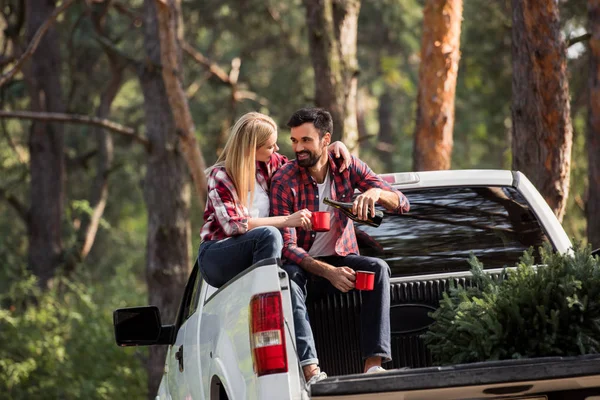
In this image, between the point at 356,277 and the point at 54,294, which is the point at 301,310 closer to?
the point at 356,277

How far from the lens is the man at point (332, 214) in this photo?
5090 mm

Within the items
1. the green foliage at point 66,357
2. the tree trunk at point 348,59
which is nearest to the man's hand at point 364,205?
the tree trunk at point 348,59

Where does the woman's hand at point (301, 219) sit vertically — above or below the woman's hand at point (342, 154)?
below

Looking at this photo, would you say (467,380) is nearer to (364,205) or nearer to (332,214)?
(364,205)

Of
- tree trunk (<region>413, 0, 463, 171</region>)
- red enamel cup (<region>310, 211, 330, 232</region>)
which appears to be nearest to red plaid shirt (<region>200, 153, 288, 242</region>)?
red enamel cup (<region>310, 211, 330, 232</region>)

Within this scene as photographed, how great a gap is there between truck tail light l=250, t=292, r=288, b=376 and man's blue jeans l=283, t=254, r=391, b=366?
60cm

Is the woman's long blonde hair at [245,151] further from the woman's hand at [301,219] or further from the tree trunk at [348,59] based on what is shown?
the tree trunk at [348,59]

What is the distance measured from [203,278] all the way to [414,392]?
187cm

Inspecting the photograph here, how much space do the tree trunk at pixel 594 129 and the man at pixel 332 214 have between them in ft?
21.4

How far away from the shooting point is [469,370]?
401 cm

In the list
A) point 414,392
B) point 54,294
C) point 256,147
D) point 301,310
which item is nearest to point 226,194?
point 256,147

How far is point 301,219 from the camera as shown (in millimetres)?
5250

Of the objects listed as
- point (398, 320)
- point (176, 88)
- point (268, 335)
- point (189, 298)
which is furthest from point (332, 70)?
point (268, 335)

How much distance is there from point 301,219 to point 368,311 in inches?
21.5
